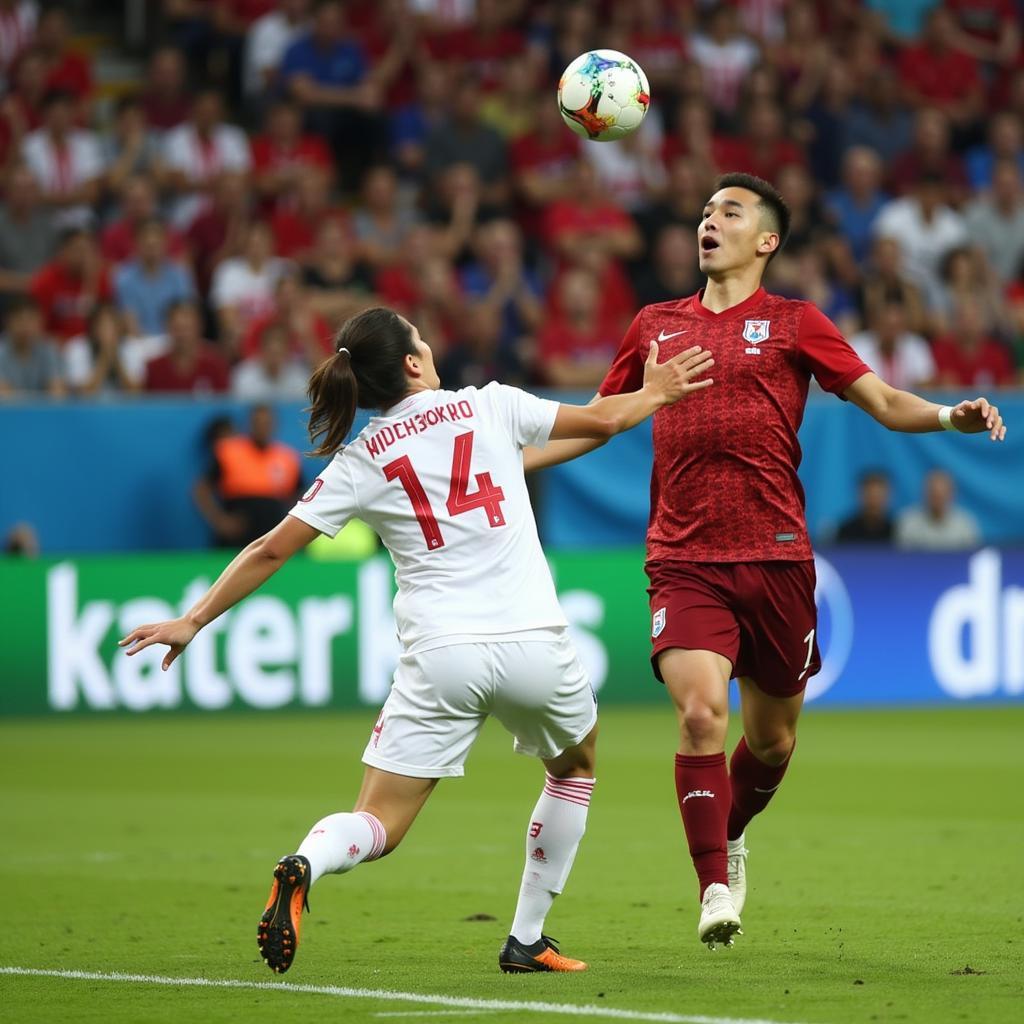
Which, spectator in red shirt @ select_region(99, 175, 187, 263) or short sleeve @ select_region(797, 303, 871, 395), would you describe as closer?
short sleeve @ select_region(797, 303, 871, 395)

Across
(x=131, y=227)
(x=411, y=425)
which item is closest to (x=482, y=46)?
(x=131, y=227)

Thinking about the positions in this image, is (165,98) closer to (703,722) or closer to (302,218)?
(302,218)

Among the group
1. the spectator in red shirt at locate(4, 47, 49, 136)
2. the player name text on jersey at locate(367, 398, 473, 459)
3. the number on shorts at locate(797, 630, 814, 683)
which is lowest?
the number on shorts at locate(797, 630, 814, 683)

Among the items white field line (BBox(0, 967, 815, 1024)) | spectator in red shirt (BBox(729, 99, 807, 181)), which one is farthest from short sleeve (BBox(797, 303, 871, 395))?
spectator in red shirt (BBox(729, 99, 807, 181))

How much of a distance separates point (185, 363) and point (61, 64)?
4141 mm

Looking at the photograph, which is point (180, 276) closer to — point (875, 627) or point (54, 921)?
point (875, 627)

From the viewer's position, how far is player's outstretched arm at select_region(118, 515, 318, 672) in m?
6.05

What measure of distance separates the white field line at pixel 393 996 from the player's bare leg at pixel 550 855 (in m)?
0.57

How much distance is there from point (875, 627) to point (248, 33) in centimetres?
839

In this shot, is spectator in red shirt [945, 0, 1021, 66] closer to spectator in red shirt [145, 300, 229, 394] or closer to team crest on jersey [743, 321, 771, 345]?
spectator in red shirt [145, 300, 229, 394]

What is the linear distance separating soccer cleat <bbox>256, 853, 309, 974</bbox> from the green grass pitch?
209 mm

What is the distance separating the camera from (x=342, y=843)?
584 cm

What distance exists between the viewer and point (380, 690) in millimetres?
15438

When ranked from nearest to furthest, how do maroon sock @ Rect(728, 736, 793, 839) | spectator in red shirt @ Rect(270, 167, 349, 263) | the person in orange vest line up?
maroon sock @ Rect(728, 736, 793, 839) → the person in orange vest → spectator in red shirt @ Rect(270, 167, 349, 263)
